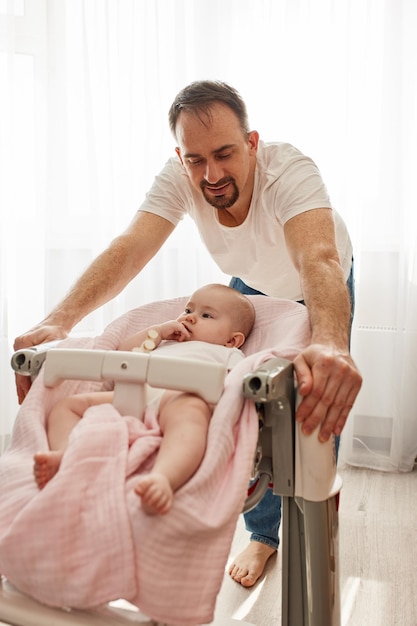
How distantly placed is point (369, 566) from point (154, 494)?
4.20 feet

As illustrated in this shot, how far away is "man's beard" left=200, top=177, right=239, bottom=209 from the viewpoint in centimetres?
162

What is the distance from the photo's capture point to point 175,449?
98cm

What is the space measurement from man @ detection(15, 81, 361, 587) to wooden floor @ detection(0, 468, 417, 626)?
0.24ft

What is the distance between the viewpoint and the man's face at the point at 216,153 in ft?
5.24

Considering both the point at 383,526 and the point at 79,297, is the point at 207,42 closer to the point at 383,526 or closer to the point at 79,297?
the point at 79,297

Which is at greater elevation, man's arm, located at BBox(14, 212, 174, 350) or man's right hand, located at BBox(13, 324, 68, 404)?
man's arm, located at BBox(14, 212, 174, 350)

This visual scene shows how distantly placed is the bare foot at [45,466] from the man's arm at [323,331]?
375 millimetres

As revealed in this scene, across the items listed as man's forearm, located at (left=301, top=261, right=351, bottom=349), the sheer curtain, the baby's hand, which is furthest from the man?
the sheer curtain

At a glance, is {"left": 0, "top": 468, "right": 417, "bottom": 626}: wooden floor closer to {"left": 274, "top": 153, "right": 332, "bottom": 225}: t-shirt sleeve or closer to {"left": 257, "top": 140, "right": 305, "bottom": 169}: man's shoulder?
{"left": 274, "top": 153, "right": 332, "bottom": 225}: t-shirt sleeve

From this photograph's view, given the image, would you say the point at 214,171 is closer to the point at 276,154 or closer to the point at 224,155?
the point at 224,155

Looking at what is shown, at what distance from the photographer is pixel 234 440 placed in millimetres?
1026

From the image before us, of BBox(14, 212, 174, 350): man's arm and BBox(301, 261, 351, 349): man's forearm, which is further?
BBox(14, 212, 174, 350): man's arm

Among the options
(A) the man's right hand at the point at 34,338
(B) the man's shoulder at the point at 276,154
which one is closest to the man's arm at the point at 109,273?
(A) the man's right hand at the point at 34,338

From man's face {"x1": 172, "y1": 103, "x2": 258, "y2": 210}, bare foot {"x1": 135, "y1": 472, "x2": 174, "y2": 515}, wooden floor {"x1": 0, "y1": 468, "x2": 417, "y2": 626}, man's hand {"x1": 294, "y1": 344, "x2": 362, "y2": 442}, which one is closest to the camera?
bare foot {"x1": 135, "y1": 472, "x2": 174, "y2": 515}
